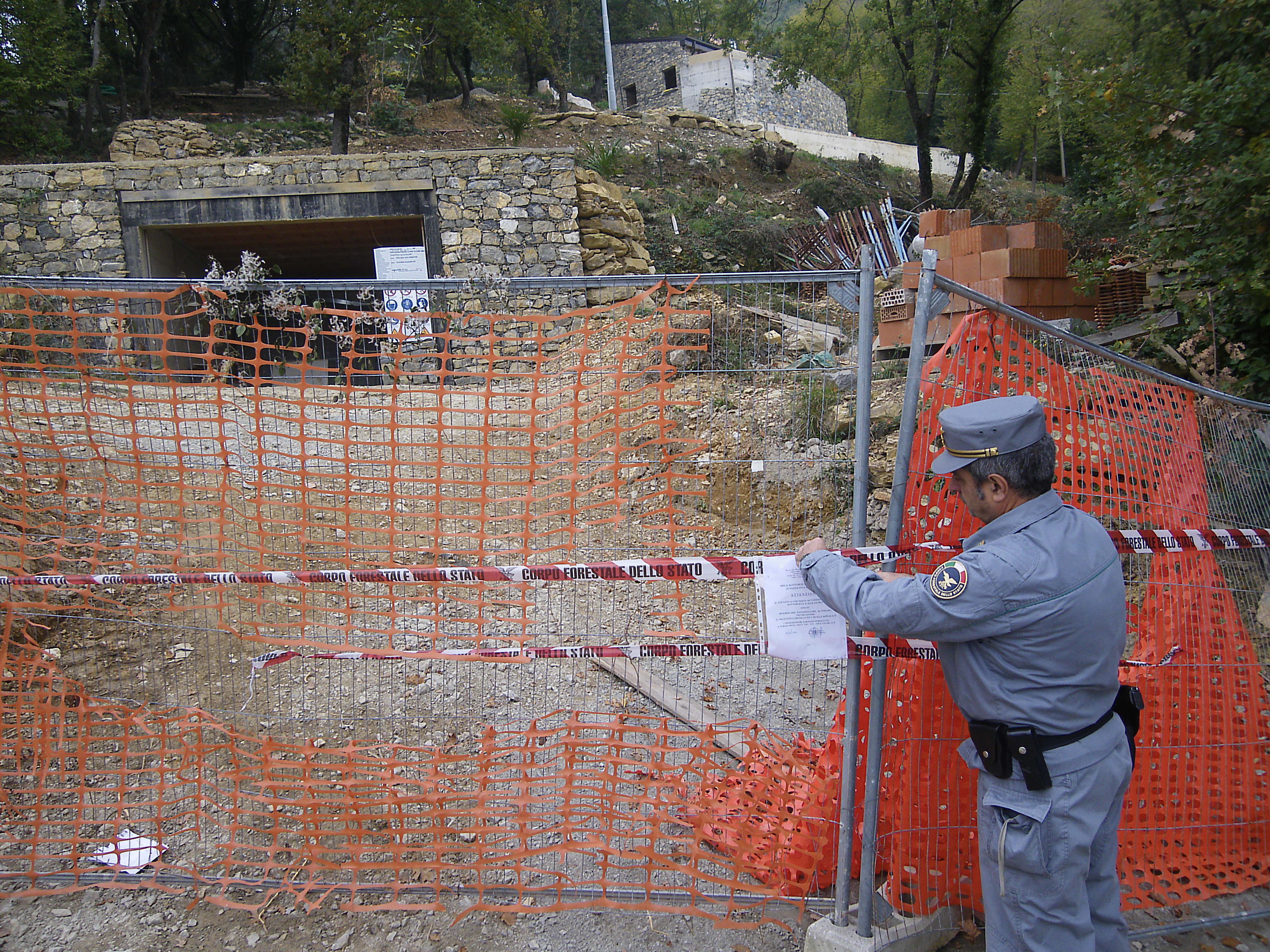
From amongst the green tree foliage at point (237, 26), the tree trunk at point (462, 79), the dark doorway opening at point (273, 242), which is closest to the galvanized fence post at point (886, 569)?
the dark doorway opening at point (273, 242)

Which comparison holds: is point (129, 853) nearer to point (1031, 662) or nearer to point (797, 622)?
point (797, 622)

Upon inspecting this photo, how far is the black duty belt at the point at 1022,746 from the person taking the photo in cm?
197

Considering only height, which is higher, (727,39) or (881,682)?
(727,39)

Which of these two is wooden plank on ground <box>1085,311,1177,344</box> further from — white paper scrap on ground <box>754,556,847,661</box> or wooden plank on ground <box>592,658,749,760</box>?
white paper scrap on ground <box>754,556,847,661</box>

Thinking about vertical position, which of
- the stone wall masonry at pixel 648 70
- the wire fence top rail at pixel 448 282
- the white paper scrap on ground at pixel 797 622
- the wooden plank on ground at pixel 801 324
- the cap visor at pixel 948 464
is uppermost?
the stone wall masonry at pixel 648 70

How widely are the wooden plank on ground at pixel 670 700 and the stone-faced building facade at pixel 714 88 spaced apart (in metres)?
32.3

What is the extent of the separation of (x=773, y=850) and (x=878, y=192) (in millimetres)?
22687

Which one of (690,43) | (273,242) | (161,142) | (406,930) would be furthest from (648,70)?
(406,930)

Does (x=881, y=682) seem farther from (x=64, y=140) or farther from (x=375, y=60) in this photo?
(x=64, y=140)

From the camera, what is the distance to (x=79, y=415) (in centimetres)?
331

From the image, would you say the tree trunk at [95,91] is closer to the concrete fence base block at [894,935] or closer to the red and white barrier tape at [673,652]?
the red and white barrier tape at [673,652]

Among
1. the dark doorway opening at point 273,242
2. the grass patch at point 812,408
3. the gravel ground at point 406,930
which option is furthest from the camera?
the dark doorway opening at point 273,242

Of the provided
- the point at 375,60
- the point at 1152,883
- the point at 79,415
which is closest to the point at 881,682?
the point at 1152,883

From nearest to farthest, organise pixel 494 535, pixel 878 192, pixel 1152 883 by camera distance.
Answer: pixel 1152 883 < pixel 494 535 < pixel 878 192
